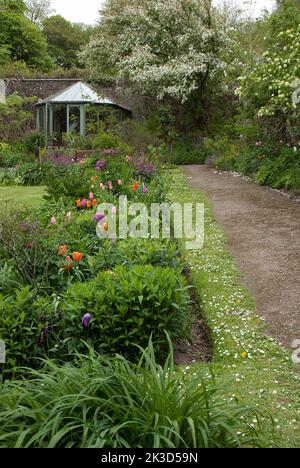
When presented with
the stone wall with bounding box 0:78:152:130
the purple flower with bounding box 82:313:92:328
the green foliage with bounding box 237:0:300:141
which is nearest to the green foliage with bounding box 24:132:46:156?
the green foliage with bounding box 237:0:300:141

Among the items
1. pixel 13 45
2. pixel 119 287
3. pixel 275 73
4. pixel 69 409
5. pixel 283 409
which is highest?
pixel 13 45

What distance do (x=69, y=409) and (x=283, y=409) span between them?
1335 mm

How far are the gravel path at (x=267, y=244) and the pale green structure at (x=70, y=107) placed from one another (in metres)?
10.5

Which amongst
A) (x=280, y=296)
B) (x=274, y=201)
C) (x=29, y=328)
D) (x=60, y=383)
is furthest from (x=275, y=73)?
(x=60, y=383)

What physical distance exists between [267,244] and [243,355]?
3.13 m

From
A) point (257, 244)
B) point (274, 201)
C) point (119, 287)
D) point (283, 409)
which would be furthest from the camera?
point (274, 201)

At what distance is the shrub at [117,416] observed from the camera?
2168mm

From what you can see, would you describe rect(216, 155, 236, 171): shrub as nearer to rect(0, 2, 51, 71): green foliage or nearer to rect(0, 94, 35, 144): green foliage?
rect(0, 94, 35, 144): green foliage

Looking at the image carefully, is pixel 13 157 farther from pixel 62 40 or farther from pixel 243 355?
pixel 62 40

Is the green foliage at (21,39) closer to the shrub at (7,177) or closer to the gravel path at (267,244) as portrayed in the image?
the shrub at (7,177)

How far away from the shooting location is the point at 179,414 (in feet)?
7.57

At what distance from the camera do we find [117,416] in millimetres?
2311

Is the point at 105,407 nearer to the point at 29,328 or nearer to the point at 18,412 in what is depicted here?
the point at 18,412

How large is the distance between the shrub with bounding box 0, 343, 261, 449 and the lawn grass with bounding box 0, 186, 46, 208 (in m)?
7.37
